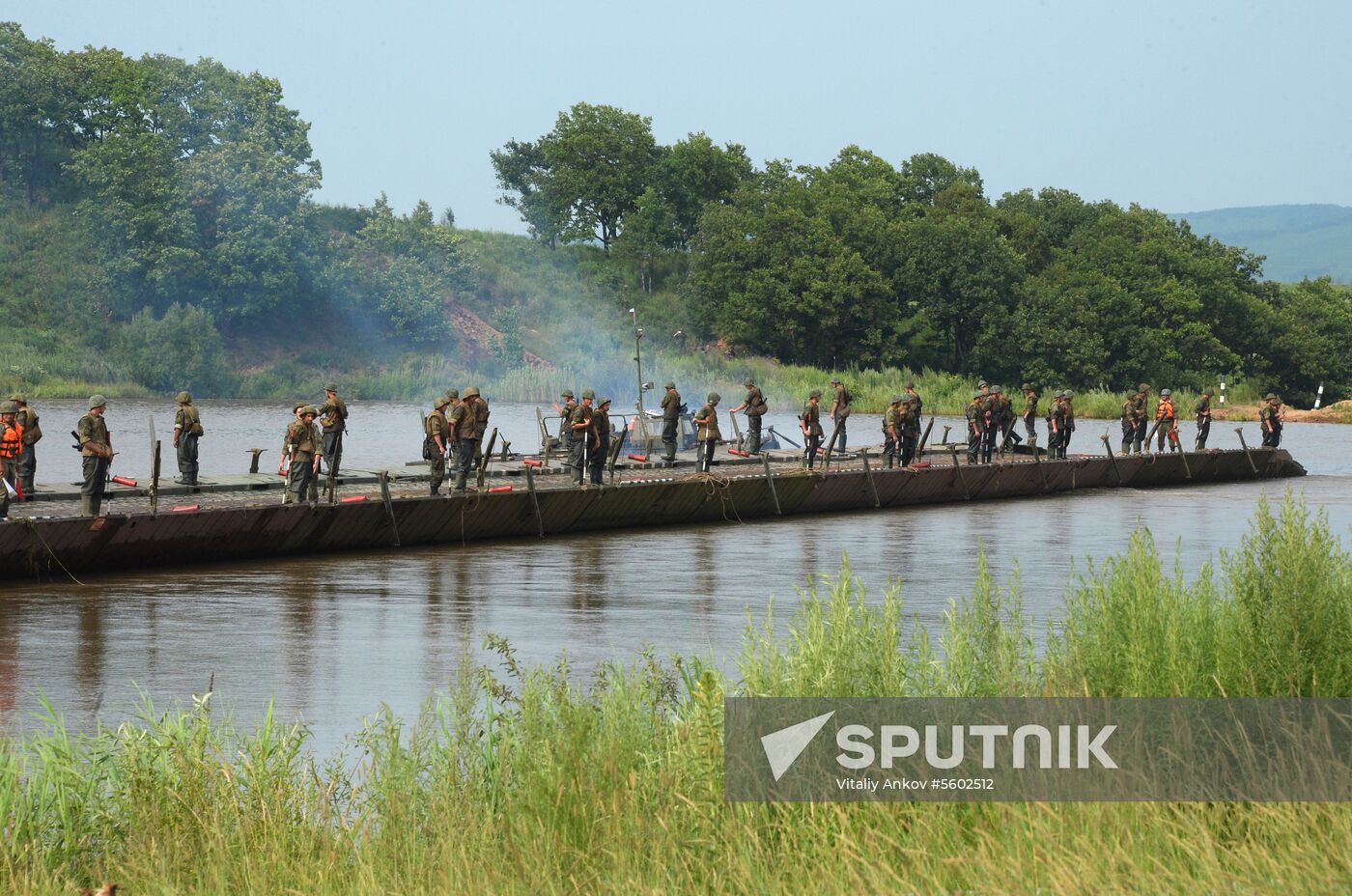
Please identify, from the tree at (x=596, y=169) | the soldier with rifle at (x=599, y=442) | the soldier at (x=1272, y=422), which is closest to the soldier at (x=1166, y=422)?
the soldier at (x=1272, y=422)

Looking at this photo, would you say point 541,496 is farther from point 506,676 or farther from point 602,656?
point 506,676

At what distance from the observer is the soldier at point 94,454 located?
74.5 feet

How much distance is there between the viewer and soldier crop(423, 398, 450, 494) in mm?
27484

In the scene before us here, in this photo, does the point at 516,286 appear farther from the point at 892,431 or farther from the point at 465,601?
the point at 465,601

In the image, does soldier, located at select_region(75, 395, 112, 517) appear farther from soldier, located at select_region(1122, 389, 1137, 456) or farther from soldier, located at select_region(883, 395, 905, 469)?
soldier, located at select_region(1122, 389, 1137, 456)

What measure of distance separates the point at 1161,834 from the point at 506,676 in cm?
852

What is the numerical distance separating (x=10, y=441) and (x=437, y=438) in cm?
686

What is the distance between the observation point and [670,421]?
121 feet

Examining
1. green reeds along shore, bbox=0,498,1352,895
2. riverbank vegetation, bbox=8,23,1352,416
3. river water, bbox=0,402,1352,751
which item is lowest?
river water, bbox=0,402,1352,751

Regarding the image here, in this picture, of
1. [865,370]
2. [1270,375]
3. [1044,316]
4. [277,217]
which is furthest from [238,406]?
[1270,375]

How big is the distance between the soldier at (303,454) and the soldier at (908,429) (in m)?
14.4

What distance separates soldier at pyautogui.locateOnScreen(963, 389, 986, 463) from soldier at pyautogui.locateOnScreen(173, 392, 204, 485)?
17.6m

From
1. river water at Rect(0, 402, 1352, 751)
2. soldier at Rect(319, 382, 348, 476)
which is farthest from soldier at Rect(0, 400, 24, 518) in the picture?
soldier at Rect(319, 382, 348, 476)

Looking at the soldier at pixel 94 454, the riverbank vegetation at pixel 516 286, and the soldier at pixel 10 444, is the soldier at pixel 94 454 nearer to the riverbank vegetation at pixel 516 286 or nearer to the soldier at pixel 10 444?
the soldier at pixel 10 444
